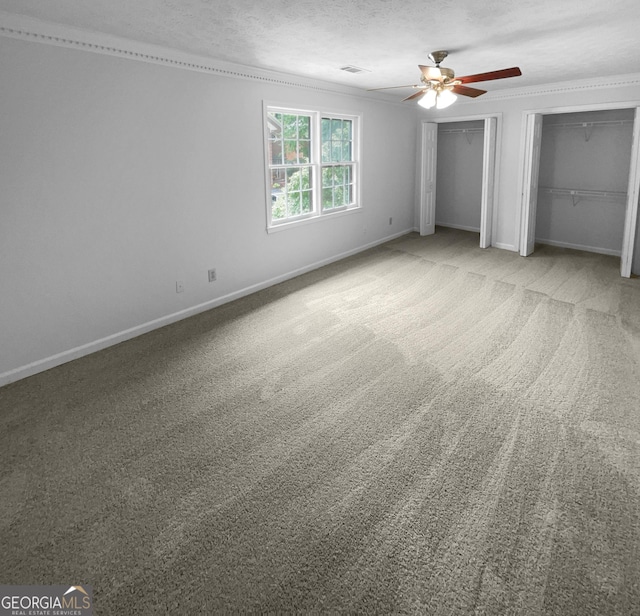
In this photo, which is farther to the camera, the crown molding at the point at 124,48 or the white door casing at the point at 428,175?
the white door casing at the point at 428,175

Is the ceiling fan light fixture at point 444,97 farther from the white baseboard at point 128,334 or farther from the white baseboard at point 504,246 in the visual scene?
the white baseboard at point 504,246

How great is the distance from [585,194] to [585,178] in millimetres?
234

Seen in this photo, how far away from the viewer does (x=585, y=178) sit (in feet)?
22.6

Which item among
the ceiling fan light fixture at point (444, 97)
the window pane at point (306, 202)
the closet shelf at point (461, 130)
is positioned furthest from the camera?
the closet shelf at point (461, 130)

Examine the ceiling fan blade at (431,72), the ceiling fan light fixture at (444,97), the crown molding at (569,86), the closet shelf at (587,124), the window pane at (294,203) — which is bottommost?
the window pane at (294,203)

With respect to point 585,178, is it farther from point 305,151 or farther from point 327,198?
point 305,151

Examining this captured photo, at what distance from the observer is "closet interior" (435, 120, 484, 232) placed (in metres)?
8.38

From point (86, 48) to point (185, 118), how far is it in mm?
990

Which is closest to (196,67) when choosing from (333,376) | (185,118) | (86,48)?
(185,118)

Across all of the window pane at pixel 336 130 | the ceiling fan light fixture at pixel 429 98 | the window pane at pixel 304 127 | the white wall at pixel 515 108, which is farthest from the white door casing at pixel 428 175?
the ceiling fan light fixture at pixel 429 98

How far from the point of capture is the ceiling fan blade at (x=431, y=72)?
3612 millimetres

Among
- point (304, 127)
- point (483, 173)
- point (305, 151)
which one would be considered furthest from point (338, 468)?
point (483, 173)

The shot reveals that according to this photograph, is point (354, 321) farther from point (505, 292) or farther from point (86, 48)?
point (86, 48)

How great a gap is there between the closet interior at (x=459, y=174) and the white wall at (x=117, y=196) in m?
3.93
